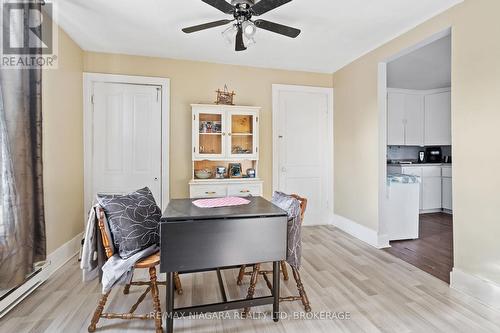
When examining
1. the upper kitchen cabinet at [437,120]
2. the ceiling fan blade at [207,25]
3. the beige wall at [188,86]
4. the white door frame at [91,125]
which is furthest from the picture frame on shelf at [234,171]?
the upper kitchen cabinet at [437,120]

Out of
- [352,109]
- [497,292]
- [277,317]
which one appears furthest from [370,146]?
[277,317]

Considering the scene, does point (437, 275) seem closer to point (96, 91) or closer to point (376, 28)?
point (376, 28)

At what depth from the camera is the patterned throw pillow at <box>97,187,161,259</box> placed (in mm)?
1695

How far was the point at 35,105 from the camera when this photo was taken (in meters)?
2.14

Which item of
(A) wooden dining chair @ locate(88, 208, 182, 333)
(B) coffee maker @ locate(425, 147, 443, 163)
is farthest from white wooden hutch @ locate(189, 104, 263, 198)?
(B) coffee maker @ locate(425, 147, 443, 163)

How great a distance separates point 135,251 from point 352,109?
3.25m

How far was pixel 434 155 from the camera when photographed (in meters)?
5.43

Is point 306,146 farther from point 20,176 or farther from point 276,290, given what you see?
point 20,176

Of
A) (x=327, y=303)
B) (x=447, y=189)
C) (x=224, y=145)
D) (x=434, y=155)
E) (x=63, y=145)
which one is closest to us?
(x=327, y=303)

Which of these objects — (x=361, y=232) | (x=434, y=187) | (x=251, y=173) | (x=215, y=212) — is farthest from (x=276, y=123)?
(x=434, y=187)

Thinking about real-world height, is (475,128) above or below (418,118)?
below

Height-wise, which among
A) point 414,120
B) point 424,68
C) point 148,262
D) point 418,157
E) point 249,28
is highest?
point 424,68

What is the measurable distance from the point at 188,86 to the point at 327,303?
122 inches

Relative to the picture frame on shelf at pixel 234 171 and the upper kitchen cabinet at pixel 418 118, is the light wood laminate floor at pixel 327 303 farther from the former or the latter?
the upper kitchen cabinet at pixel 418 118
